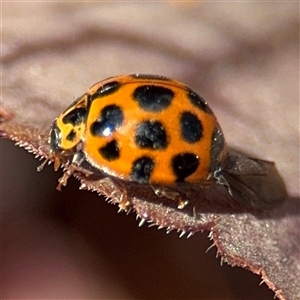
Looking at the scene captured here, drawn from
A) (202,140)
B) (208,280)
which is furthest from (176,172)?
(208,280)

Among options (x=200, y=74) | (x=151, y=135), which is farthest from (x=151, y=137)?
(x=200, y=74)

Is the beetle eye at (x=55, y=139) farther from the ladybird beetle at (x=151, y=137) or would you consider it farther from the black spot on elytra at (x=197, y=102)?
the black spot on elytra at (x=197, y=102)

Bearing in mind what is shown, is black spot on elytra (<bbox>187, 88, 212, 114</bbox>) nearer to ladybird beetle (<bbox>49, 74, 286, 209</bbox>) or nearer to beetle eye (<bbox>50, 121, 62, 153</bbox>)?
ladybird beetle (<bbox>49, 74, 286, 209</bbox>)

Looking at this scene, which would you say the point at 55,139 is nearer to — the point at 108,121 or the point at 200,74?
the point at 108,121

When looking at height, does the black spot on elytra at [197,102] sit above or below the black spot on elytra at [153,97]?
above

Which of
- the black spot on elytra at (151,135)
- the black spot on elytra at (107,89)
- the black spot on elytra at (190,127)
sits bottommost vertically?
the black spot on elytra at (151,135)

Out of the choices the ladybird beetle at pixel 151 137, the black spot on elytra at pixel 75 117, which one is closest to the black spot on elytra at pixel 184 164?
the ladybird beetle at pixel 151 137
